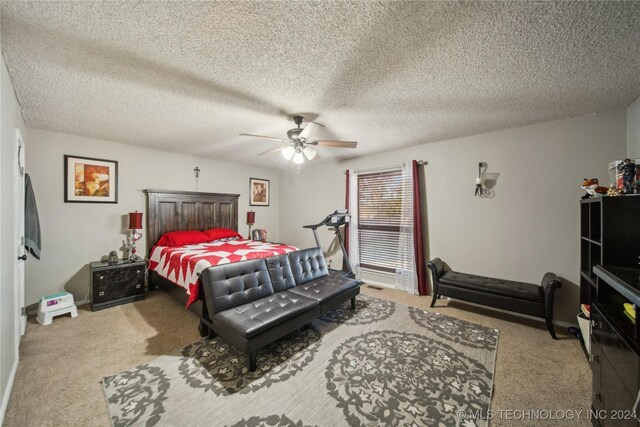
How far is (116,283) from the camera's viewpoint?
342 cm

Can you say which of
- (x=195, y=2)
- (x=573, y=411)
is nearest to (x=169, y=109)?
(x=195, y=2)

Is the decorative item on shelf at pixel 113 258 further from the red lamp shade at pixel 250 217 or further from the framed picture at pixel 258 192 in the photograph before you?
the framed picture at pixel 258 192

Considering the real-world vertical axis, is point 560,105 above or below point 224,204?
above

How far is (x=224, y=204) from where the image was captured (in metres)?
5.13

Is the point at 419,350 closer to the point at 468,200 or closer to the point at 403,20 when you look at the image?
the point at 468,200

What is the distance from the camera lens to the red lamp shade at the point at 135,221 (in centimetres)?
371

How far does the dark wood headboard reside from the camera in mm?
4145

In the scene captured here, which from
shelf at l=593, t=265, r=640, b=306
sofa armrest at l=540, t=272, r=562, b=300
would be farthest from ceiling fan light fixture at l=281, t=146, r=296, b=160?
sofa armrest at l=540, t=272, r=562, b=300

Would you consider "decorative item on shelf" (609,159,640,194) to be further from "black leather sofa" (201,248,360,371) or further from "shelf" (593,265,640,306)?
"black leather sofa" (201,248,360,371)

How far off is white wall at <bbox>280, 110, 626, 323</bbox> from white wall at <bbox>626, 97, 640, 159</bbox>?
0.07 m

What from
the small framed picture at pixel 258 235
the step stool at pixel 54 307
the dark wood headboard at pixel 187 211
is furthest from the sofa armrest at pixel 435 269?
the step stool at pixel 54 307

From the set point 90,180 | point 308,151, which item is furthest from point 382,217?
point 90,180

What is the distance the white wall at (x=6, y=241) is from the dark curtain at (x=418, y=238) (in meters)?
4.33

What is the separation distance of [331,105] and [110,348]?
3.31 meters
